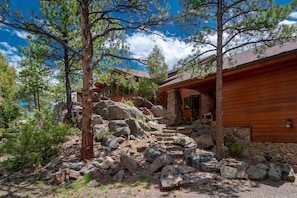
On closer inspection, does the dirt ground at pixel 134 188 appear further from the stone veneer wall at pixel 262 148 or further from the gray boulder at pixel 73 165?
the stone veneer wall at pixel 262 148

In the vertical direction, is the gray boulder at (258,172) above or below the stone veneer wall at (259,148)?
below

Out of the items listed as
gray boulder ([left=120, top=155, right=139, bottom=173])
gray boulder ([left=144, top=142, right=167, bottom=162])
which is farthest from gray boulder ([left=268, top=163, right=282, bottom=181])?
gray boulder ([left=120, top=155, right=139, bottom=173])

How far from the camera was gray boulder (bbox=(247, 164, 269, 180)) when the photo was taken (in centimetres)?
552

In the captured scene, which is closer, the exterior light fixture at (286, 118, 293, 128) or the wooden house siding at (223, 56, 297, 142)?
the exterior light fixture at (286, 118, 293, 128)

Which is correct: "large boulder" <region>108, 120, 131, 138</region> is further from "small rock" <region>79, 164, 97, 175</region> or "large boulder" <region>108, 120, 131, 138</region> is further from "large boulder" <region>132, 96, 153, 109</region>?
"large boulder" <region>132, 96, 153, 109</region>

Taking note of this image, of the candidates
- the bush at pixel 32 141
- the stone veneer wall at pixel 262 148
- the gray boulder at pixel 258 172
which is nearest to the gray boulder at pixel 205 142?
the stone veneer wall at pixel 262 148

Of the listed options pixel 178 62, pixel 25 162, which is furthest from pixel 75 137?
pixel 178 62

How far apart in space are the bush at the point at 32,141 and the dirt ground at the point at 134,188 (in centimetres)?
70

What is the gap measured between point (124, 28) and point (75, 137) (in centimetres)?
541

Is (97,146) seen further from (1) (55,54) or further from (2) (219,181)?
(1) (55,54)

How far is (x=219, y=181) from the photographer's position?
17.3ft

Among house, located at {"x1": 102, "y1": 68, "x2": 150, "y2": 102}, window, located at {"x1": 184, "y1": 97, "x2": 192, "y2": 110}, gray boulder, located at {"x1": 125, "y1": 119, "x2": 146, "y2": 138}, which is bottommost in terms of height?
gray boulder, located at {"x1": 125, "y1": 119, "x2": 146, "y2": 138}

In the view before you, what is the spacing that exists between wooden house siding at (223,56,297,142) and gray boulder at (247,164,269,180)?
197 cm

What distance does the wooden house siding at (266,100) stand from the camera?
6.92 m
